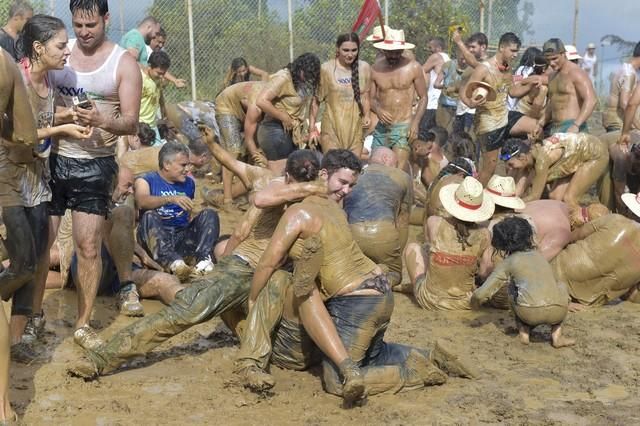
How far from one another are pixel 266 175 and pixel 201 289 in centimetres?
141

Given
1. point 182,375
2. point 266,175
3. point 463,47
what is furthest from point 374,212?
point 463,47

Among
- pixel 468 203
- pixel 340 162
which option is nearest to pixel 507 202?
pixel 468 203

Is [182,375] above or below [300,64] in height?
below

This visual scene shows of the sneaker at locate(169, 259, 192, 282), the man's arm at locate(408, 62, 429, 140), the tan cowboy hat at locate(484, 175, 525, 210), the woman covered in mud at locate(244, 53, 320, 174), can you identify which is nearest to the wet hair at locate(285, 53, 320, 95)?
the woman covered in mud at locate(244, 53, 320, 174)

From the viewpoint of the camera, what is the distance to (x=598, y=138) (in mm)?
8516

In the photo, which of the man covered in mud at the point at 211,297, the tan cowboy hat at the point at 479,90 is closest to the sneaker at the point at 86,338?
the man covered in mud at the point at 211,297

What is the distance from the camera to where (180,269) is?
6504 mm

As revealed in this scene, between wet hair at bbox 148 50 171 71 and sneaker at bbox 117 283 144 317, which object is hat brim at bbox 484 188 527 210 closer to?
sneaker at bbox 117 283 144 317

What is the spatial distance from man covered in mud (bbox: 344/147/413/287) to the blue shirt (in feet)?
4.28

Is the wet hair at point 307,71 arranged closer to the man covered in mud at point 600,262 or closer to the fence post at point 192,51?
the man covered in mud at point 600,262

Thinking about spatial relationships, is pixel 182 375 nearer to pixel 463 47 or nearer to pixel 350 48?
pixel 350 48

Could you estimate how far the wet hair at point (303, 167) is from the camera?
493 centimetres

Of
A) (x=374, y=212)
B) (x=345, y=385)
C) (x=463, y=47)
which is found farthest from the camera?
(x=463, y=47)

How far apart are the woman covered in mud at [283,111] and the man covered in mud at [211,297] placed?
357 cm
